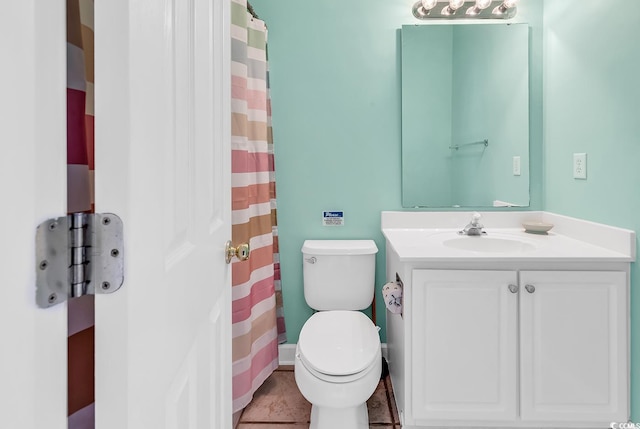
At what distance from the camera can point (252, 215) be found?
182 centimetres

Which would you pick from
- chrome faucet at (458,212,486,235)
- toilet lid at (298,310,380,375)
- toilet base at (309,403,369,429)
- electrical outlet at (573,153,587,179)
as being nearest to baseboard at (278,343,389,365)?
toilet lid at (298,310,380,375)

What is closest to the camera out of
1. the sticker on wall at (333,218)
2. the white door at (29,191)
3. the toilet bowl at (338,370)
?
the white door at (29,191)

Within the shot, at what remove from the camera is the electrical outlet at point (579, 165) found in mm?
1701

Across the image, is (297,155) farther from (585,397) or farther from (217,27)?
(585,397)

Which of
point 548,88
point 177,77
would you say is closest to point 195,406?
point 177,77

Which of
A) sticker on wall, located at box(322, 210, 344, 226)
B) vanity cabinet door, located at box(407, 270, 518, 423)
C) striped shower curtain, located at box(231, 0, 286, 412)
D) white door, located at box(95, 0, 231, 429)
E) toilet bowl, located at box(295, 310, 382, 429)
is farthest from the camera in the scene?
sticker on wall, located at box(322, 210, 344, 226)

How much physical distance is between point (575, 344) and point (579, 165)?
805mm

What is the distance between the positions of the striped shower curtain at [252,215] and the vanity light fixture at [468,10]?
867 millimetres

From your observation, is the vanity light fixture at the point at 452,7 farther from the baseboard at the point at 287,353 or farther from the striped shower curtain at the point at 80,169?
the striped shower curtain at the point at 80,169

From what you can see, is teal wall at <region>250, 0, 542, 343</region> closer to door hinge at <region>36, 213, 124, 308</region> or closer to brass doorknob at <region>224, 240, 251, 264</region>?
brass doorknob at <region>224, 240, 251, 264</region>

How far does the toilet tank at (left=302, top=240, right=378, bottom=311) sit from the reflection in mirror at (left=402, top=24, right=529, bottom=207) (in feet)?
1.85

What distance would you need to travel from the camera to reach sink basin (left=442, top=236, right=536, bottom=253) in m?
1.83

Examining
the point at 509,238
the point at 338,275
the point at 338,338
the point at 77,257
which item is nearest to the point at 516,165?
the point at 509,238

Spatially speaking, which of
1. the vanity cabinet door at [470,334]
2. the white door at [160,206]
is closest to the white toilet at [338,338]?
the vanity cabinet door at [470,334]
